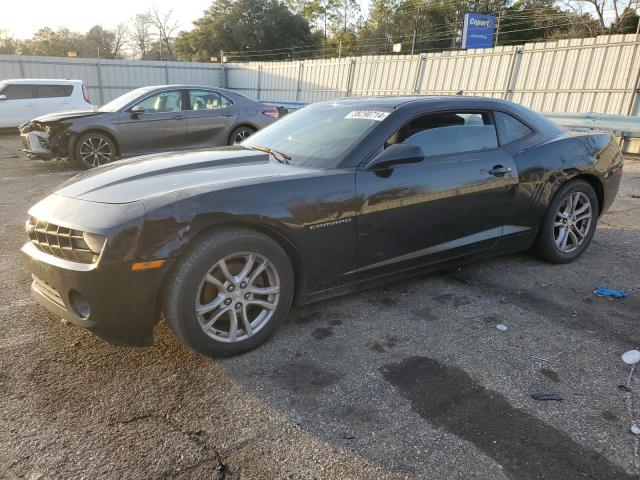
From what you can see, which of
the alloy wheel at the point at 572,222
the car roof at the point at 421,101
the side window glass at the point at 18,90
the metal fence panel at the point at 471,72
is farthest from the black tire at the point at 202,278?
the side window glass at the point at 18,90

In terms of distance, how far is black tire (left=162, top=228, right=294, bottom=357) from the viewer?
2605mm

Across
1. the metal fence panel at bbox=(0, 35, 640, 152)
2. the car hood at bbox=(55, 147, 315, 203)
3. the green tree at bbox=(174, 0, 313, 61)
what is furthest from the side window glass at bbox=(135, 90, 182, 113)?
the green tree at bbox=(174, 0, 313, 61)

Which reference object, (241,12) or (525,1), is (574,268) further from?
(241,12)

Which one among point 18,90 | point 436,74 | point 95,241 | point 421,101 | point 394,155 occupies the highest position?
point 436,74

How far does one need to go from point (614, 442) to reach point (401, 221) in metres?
1.70

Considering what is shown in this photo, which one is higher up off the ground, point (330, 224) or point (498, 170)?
point (498, 170)

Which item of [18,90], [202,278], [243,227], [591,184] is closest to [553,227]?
[591,184]

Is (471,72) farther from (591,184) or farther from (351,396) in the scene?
(351,396)

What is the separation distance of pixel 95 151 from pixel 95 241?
723 cm

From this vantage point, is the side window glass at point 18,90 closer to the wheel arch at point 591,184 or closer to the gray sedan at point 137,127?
the gray sedan at point 137,127

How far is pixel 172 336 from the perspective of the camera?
3082mm

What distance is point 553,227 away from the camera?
14.2 feet

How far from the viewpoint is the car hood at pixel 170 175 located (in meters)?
2.80

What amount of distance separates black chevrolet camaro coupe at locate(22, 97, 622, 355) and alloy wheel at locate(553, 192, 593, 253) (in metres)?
0.02
